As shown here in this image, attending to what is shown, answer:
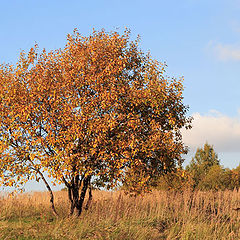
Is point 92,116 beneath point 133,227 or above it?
above

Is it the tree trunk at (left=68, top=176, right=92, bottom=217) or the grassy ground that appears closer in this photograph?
the grassy ground

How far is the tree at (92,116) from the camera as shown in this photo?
659 inches

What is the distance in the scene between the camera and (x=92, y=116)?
55.6 ft

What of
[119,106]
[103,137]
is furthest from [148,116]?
[103,137]

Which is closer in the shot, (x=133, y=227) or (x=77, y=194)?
(x=133, y=227)

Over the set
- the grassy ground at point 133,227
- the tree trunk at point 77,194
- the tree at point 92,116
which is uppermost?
the tree at point 92,116

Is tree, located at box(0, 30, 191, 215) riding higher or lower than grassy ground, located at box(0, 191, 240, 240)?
higher

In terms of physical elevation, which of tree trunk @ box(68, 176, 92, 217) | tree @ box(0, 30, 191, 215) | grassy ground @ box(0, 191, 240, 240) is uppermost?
tree @ box(0, 30, 191, 215)

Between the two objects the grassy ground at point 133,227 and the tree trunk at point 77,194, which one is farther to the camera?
the tree trunk at point 77,194

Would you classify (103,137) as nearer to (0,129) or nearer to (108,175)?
(108,175)

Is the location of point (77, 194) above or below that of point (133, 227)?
above

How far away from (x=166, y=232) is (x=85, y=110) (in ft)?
21.7

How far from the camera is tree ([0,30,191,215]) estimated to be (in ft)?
55.0

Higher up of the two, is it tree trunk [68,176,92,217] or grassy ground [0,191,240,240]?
tree trunk [68,176,92,217]
